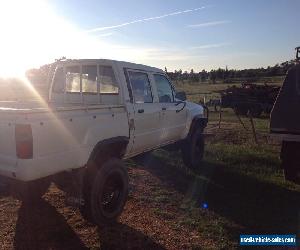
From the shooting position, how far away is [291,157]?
6.79m

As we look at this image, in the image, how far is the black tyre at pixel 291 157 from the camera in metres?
6.75

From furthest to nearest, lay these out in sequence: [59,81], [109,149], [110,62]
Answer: [59,81]
[110,62]
[109,149]

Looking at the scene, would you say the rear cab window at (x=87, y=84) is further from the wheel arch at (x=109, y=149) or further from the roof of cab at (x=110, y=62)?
the wheel arch at (x=109, y=149)

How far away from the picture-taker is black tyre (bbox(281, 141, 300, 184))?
6.75 m

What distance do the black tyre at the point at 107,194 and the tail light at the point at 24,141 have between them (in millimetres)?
1167

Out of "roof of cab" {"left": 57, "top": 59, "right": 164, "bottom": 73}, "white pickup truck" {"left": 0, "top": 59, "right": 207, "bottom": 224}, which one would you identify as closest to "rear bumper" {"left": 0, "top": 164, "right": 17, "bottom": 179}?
"white pickup truck" {"left": 0, "top": 59, "right": 207, "bottom": 224}

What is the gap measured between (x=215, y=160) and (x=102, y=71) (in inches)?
178

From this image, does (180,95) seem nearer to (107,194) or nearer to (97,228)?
(107,194)

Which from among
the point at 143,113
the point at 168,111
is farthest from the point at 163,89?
the point at 143,113

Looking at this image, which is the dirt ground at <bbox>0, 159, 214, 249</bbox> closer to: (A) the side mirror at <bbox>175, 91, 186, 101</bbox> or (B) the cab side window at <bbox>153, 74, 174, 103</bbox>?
(B) the cab side window at <bbox>153, 74, 174, 103</bbox>

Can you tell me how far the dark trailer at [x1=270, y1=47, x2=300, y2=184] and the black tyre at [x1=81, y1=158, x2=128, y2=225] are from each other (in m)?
2.76

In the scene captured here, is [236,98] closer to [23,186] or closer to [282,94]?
[282,94]

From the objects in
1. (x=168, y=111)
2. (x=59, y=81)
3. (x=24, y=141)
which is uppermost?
(x=59, y=81)

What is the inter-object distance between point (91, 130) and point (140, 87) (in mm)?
1840
